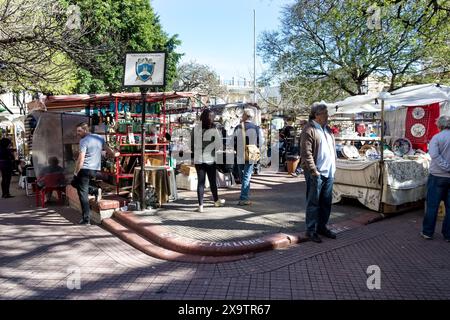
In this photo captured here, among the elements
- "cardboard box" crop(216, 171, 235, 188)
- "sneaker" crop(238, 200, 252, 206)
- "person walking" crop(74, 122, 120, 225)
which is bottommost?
"sneaker" crop(238, 200, 252, 206)

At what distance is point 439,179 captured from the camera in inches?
201

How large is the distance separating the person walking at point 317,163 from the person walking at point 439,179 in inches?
56.5

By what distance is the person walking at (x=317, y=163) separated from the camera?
15.8 ft

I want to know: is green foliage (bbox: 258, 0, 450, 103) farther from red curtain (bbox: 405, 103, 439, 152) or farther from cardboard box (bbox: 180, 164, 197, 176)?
cardboard box (bbox: 180, 164, 197, 176)

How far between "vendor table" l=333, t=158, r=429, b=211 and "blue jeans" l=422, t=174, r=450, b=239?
46.6 inches

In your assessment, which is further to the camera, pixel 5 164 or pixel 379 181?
pixel 5 164

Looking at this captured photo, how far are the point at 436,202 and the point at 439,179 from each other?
1.08ft

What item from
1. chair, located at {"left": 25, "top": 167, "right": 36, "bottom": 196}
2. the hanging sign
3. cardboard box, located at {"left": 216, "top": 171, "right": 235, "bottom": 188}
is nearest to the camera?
the hanging sign

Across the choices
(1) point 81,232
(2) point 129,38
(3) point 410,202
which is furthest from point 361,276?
(2) point 129,38

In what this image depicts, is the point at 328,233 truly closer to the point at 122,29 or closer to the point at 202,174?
the point at 202,174

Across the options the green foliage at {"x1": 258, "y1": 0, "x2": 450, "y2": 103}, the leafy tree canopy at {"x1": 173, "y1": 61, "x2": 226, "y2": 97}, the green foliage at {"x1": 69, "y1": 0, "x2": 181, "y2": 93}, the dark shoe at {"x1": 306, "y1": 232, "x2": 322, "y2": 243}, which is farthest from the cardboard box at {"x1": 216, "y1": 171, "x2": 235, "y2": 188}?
the leafy tree canopy at {"x1": 173, "y1": 61, "x2": 226, "y2": 97}

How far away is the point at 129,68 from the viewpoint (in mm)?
6422

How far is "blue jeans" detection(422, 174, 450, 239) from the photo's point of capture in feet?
16.7

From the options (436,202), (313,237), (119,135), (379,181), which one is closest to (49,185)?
(119,135)
